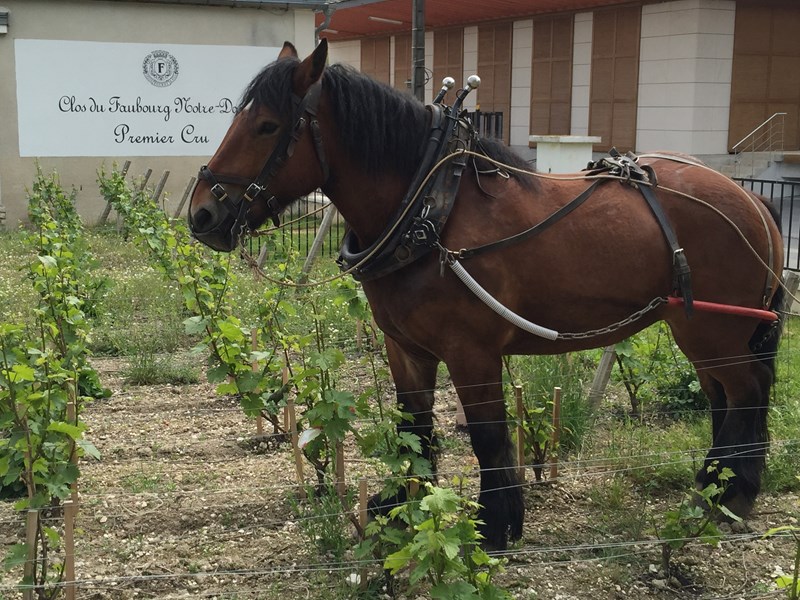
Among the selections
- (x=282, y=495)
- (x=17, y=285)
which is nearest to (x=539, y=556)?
(x=282, y=495)

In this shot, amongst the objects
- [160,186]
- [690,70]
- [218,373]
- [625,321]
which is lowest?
[218,373]

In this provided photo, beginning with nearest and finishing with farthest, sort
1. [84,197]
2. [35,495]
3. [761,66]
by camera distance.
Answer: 1. [35,495]
2. [84,197]
3. [761,66]

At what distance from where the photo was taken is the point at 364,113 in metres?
3.63

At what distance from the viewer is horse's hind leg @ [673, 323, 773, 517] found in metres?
4.14

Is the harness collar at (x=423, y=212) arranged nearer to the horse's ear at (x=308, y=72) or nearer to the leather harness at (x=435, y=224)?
the leather harness at (x=435, y=224)

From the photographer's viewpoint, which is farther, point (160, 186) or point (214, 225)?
point (160, 186)

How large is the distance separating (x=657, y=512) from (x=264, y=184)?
238cm

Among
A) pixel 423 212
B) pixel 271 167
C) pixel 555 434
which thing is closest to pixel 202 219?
pixel 271 167

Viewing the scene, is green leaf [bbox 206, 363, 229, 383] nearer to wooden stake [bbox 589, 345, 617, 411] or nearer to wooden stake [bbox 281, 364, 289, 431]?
wooden stake [bbox 281, 364, 289, 431]

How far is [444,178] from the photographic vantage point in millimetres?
3672

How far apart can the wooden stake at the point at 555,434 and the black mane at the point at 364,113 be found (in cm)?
155

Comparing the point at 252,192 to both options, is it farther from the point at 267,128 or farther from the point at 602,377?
the point at 602,377

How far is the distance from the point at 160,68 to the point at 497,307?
12.0 m

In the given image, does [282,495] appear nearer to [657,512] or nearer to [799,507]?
[657,512]
